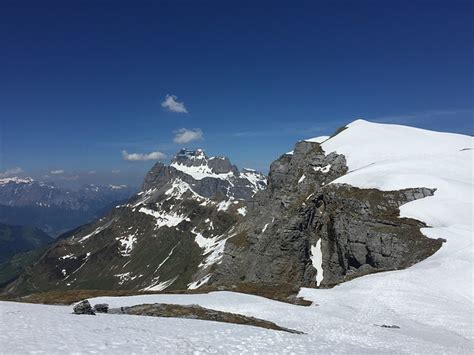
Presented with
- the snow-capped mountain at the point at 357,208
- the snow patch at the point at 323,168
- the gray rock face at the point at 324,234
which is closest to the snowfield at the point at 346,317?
the snow-capped mountain at the point at 357,208

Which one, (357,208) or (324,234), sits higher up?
(357,208)

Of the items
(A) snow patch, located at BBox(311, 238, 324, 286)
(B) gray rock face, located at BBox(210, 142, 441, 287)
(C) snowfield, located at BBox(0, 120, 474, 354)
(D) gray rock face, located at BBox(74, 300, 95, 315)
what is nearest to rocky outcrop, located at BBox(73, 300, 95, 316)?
(D) gray rock face, located at BBox(74, 300, 95, 315)

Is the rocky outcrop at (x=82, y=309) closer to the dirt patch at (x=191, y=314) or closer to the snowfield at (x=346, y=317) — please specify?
the snowfield at (x=346, y=317)

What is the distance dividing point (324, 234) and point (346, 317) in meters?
55.9

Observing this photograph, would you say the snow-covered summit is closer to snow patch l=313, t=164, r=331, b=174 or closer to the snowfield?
the snowfield

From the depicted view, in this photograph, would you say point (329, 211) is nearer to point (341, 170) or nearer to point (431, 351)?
point (341, 170)

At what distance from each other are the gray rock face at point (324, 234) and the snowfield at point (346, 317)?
12.6ft

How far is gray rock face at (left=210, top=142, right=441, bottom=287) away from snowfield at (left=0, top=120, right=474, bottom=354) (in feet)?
12.6

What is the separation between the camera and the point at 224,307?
37.0 m

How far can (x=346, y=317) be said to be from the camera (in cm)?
3359

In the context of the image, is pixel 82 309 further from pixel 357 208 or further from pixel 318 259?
pixel 318 259

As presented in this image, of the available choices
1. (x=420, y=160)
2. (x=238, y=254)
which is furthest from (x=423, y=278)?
(x=238, y=254)

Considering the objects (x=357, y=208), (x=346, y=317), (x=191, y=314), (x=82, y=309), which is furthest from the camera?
(x=357, y=208)

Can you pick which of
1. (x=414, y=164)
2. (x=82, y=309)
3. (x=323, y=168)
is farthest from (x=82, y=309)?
(x=323, y=168)
